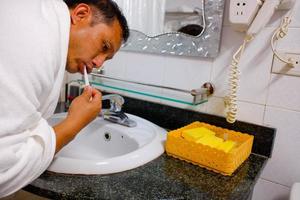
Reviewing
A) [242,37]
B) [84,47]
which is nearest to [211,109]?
[242,37]

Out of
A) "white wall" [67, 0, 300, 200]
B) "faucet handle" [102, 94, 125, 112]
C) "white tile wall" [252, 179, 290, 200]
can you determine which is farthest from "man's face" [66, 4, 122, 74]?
"white tile wall" [252, 179, 290, 200]

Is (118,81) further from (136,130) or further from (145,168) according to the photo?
(145,168)

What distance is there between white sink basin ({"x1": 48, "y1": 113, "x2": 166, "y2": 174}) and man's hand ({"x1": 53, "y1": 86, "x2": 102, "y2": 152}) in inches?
3.7

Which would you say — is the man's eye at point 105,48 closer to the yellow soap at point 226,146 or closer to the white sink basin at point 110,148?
the white sink basin at point 110,148

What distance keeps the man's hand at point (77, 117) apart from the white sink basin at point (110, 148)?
0.31 ft

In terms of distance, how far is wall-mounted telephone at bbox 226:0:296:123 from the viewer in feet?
2.33

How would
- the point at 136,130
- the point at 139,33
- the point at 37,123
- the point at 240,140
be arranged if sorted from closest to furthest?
the point at 37,123
the point at 240,140
the point at 136,130
the point at 139,33

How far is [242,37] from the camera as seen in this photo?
0.84 m

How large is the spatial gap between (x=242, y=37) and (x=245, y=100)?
21cm

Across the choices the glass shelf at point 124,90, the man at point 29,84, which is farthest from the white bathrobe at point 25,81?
the glass shelf at point 124,90

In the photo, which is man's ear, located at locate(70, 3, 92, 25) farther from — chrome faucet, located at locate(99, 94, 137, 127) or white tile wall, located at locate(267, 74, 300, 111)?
→ white tile wall, located at locate(267, 74, 300, 111)

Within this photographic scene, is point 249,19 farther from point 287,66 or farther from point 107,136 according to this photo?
point 107,136

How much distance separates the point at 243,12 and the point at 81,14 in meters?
0.45

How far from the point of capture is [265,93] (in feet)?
2.72
